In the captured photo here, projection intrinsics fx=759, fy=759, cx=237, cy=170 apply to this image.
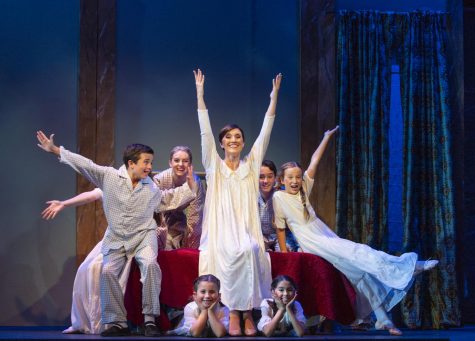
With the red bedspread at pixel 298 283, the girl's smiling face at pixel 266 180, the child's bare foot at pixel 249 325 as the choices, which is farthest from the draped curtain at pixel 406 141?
the child's bare foot at pixel 249 325

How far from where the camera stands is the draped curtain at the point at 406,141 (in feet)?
22.0

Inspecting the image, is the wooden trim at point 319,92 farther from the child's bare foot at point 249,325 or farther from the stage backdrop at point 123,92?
the child's bare foot at point 249,325

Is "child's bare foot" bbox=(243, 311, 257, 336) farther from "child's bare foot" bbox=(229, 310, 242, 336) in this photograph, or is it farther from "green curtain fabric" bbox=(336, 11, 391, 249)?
"green curtain fabric" bbox=(336, 11, 391, 249)

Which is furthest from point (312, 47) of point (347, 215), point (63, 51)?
point (63, 51)

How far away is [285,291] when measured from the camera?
16.2ft

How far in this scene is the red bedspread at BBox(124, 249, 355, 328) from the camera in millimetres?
5363

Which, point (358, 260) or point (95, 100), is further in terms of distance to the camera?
point (95, 100)

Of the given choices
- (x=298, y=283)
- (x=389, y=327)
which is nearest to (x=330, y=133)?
(x=298, y=283)

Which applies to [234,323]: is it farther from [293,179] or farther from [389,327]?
[293,179]

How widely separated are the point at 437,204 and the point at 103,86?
3.17 m

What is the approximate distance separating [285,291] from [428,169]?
8.11ft

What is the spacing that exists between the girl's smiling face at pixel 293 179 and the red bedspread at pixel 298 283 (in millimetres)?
603

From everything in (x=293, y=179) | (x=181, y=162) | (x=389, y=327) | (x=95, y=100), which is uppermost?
(x=95, y=100)

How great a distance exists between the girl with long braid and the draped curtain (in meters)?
0.95
